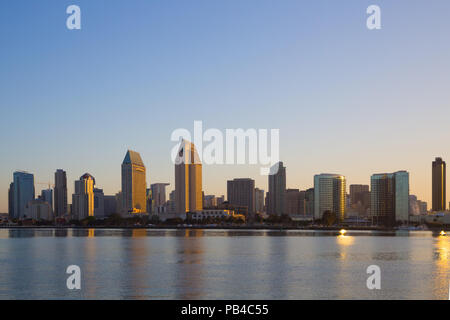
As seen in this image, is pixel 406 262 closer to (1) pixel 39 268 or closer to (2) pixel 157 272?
(2) pixel 157 272

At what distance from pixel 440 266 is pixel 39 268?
51.7 m
